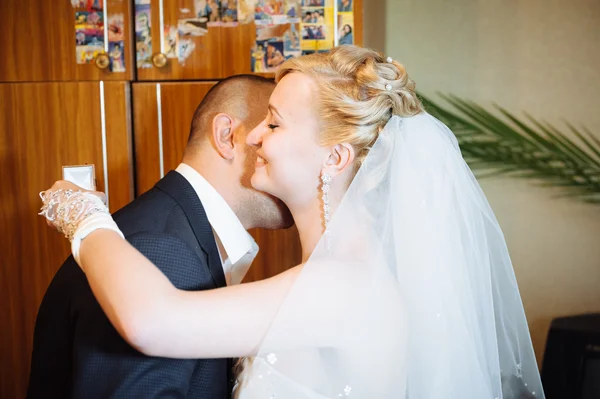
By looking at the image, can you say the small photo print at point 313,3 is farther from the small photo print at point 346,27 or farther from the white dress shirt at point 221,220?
the white dress shirt at point 221,220

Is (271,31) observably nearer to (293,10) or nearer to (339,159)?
(293,10)

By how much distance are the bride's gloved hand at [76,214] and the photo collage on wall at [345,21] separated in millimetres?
940

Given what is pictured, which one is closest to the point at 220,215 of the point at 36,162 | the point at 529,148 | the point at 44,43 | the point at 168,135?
the point at 168,135

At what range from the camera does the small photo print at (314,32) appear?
1765 mm

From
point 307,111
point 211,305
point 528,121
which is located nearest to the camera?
point 211,305

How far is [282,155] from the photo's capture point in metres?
1.21

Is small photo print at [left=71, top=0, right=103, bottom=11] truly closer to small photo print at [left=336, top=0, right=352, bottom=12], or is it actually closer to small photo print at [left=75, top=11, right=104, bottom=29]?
small photo print at [left=75, top=11, right=104, bottom=29]

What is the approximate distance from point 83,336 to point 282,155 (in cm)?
50

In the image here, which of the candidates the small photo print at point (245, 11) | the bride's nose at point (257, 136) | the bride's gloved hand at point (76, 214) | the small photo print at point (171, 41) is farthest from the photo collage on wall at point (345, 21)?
the bride's gloved hand at point (76, 214)

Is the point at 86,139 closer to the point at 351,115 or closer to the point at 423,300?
the point at 351,115

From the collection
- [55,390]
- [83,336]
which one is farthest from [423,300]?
[55,390]

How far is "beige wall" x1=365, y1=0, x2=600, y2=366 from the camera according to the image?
2.04 meters

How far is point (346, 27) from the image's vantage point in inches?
69.4

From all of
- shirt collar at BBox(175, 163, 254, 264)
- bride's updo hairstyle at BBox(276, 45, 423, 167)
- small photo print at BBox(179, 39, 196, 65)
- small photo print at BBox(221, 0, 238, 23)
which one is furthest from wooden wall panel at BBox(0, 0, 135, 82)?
bride's updo hairstyle at BBox(276, 45, 423, 167)
